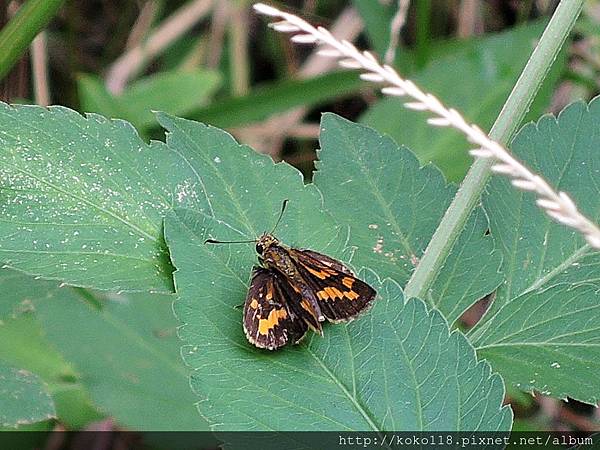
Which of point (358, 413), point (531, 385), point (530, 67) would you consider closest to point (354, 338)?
point (358, 413)

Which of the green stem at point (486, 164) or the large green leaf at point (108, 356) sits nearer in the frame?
the green stem at point (486, 164)

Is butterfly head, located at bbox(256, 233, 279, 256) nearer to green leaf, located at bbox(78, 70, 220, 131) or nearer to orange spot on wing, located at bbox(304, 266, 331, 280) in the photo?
orange spot on wing, located at bbox(304, 266, 331, 280)

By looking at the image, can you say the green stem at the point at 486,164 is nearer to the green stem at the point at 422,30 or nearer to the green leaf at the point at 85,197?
the green leaf at the point at 85,197

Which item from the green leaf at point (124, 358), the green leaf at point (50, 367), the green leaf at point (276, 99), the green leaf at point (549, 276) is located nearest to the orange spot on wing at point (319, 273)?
the green leaf at point (549, 276)

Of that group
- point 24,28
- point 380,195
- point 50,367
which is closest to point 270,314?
point 380,195

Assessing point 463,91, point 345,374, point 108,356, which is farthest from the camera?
point 463,91

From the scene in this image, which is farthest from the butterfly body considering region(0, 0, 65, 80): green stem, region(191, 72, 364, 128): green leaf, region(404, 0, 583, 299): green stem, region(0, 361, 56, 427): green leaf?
region(191, 72, 364, 128): green leaf

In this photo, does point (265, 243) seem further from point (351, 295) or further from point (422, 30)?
point (422, 30)

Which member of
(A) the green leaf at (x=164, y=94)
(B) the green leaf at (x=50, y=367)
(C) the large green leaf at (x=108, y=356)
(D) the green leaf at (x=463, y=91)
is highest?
(D) the green leaf at (x=463, y=91)
